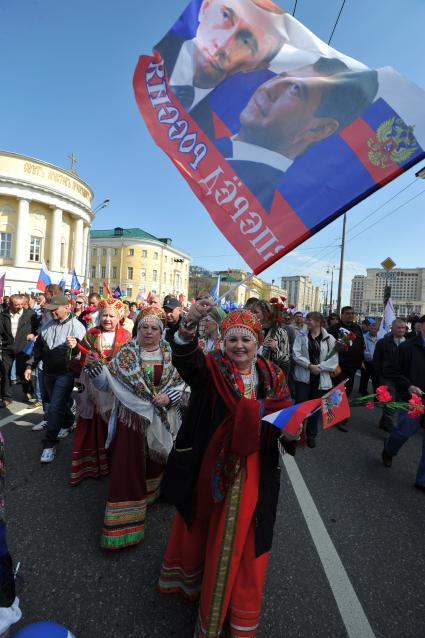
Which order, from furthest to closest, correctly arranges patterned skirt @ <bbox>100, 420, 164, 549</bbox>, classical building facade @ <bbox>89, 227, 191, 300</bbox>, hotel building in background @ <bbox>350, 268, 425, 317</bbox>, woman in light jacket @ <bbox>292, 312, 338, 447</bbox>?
hotel building in background @ <bbox>350, 268, 425, 317</bbox>
classical building facade @ <bbox>89, 227, 191, 300</bbox>
woman in light jacket @ <bbox>292, 312, 338, 447</bbox>
patterned skirt @ <bbox>100, 420, 164, 549</bbox>

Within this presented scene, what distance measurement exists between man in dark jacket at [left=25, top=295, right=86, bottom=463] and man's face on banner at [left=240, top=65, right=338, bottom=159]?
3.07m

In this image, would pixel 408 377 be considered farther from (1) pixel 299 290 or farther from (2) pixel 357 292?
(1) pixel 299 290

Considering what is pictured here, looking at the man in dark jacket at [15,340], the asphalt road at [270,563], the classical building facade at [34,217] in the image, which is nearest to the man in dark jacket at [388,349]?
the asphalt road at [270,563]

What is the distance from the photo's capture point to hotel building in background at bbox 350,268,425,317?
224 ft

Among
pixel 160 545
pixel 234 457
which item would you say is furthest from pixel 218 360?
pixel 160 545

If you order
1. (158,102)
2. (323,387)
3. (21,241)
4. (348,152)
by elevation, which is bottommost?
(323,387)

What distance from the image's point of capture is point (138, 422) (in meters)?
2.85

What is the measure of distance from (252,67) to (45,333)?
12.0 ft

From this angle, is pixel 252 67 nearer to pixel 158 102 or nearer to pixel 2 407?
pixel 158 102

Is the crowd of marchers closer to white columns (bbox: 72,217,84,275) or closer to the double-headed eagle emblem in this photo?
the double-headed eagle emblem

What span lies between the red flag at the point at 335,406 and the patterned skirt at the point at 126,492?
1691 millimetres

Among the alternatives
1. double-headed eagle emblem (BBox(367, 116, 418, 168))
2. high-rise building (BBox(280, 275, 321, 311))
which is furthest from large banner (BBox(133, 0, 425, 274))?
high-rise building (BBox(280, 275, 321, 311))

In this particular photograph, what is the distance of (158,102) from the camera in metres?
2.55

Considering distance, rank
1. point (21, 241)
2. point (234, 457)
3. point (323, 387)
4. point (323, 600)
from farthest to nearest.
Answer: point (21, 241) → point (323, 387) → point (323, 600) → point (234, 457)
